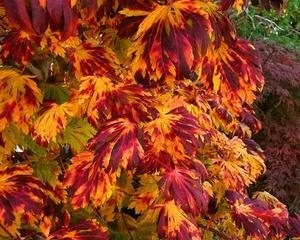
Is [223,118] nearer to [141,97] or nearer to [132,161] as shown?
[141,97]

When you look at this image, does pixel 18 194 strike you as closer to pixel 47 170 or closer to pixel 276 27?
pixel 47 170

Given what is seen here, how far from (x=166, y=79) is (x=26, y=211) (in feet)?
1.46

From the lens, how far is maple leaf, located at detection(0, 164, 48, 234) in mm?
1141

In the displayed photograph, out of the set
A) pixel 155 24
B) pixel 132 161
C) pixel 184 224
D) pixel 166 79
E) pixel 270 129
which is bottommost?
pixel 270 129

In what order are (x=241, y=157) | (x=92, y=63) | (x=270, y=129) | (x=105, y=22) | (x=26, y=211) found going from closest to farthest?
1. (x=26, y=211)
2. (x=92, y=63)
3. (x=105, y=22)
4. (x=241, y=157)
5. (x=270, y=129)

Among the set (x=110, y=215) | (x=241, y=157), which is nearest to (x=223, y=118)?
(x=241, y=157)

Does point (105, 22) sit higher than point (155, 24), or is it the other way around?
point (155, 24)

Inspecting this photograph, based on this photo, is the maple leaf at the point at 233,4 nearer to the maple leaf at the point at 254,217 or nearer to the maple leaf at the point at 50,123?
the maple leaf at the point at 50,123

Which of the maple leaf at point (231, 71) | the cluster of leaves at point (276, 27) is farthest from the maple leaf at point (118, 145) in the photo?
the cluster of leaves at point (276, 27)

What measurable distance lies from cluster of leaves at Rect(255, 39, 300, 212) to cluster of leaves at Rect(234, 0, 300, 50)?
716 mm

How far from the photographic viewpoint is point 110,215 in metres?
1.62

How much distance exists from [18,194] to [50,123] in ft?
0.61

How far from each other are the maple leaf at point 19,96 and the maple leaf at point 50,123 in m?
0.04

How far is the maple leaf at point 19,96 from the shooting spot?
126 cm
